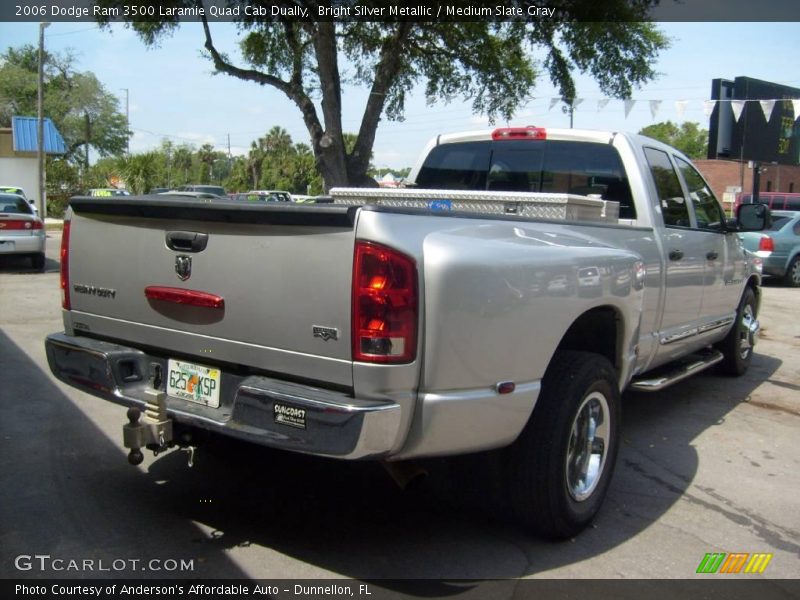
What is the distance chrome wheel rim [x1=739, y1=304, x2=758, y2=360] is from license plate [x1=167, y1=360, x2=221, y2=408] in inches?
210

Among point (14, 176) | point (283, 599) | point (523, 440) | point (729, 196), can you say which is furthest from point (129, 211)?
point (14, 176)

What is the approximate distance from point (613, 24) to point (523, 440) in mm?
15623

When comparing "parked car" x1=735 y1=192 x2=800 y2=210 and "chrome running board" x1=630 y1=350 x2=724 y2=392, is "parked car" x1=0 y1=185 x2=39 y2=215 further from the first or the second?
"parked car" x1=735 y1=192 x2=800 y2=210

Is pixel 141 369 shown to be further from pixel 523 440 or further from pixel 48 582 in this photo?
pixel 523 440

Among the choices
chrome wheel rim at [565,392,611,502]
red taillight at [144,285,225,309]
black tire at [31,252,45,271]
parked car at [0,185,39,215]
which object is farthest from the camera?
parked car at [0,185,39,215]

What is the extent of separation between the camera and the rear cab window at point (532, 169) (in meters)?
5.16

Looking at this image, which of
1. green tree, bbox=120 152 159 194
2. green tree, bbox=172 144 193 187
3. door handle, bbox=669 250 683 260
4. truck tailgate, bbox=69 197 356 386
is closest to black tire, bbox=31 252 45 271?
truck tailgate, bbox=69 197 356 386

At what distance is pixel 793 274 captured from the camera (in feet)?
50.8

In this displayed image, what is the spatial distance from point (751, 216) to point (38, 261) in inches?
510

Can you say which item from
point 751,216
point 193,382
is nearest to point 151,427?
point 193,382

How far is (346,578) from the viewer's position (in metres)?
3.24

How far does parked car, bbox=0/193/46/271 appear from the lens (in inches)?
553

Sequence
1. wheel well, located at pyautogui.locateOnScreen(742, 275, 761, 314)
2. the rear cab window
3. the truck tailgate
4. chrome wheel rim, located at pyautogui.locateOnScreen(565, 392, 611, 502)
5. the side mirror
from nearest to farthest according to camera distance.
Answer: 1. the truck tailgate
2. chrome wheel rim, located at pyautogui.locateOnScreen(565, 392, 611, 502)
3. the rear cab window
4. the side mirror
5. wheel well, located at pyautogui.locateOnScreen(742, 275, 761, 314)

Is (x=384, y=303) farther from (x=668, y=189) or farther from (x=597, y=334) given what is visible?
(x=668, y=189)
